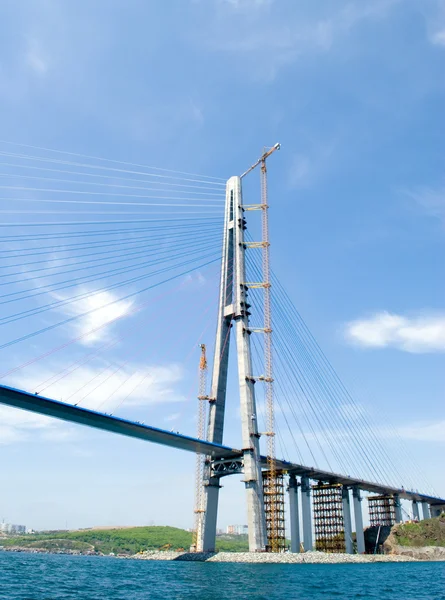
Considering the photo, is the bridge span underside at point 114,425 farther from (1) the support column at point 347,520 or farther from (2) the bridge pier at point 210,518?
(1) the support column at point 347,520

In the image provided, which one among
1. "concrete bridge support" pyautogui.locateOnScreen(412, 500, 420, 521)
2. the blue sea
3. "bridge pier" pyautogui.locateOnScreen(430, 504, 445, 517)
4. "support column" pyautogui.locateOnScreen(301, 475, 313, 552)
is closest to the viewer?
the blue sea

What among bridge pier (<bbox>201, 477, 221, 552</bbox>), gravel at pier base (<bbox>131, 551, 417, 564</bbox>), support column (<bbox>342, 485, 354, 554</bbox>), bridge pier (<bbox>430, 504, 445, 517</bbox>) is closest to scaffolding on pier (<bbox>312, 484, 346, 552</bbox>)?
support column (<bbox>342, 485, 354, 554</bbox>)

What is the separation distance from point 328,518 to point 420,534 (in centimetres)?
1868

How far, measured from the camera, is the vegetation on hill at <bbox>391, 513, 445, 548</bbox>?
9919 centimetres

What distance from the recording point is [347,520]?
98562 millimetres

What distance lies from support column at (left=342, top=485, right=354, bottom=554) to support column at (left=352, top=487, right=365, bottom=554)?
1566 millimetres

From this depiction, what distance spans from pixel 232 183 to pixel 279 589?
62.8 m

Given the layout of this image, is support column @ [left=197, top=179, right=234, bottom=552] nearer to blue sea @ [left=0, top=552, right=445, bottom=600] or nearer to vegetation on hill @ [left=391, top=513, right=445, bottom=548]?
blue sea @ [left=0, top=552, right=445, bottom=600]

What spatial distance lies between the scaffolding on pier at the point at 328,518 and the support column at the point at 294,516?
6952 mm

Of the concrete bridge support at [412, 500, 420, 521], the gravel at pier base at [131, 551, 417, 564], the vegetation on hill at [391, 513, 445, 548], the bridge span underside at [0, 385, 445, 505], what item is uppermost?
the bridge span underside at [0, 385, 445, 505]

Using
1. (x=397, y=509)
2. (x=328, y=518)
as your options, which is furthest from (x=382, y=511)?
(x=328, y=518)

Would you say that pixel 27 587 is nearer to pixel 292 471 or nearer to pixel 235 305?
pixel 235 305

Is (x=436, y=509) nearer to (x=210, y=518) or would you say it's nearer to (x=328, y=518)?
(x=328, y=518)

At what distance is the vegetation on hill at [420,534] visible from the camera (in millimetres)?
99188
